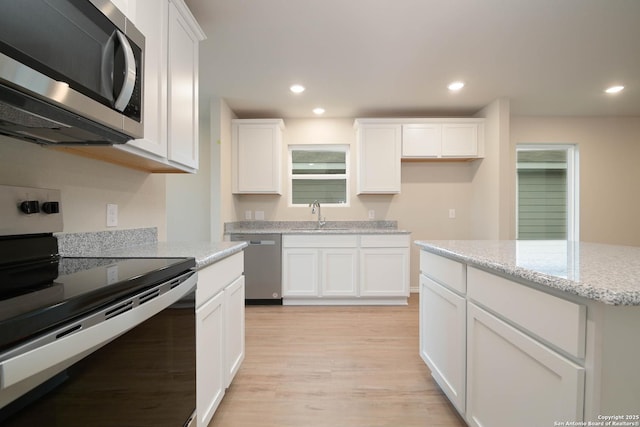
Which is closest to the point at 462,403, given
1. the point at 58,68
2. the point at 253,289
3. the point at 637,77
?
the point at 58,68

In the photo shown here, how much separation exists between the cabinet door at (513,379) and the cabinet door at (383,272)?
205 cm

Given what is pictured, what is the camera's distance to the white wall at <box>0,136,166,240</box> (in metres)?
1.05

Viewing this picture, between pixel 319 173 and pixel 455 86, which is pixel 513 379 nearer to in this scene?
pixel 455 86

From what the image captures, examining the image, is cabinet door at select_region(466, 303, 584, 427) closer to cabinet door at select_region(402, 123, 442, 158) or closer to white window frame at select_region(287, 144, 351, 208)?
cabinet door at select_region(402, 123, 442, 158)

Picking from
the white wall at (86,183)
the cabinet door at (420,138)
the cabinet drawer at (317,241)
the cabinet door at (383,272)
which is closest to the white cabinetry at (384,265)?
the cabinet door at (383,272)

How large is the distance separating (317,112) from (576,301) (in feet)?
11.3

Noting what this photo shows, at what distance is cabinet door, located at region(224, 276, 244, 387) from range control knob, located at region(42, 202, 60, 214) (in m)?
0.79

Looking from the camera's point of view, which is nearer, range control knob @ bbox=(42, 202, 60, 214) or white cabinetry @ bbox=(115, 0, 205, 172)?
range control knob @ bbox=(42, 202, 60, 214)

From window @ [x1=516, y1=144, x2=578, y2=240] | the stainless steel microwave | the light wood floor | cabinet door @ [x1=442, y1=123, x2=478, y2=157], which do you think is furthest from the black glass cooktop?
window @ [x1=516, y1=144, x2=578, y2=240]

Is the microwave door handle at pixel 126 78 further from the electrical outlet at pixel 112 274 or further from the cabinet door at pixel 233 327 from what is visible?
the cabinet door at pixel 233 327

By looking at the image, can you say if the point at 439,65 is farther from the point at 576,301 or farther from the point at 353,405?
the point at 353,405

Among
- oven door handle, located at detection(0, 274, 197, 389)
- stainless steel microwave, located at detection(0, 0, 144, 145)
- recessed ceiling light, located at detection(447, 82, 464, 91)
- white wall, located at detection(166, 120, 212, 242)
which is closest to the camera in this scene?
oven door handle, located at detection(0, 274, 197, 389)

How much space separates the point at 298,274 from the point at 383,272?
0.98 metres

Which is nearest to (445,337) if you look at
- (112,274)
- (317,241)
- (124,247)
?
(112,274)
